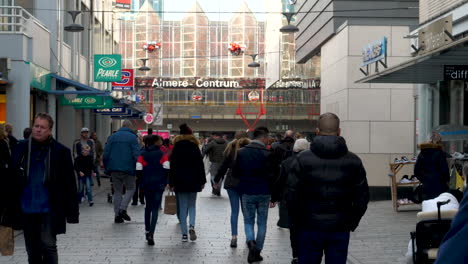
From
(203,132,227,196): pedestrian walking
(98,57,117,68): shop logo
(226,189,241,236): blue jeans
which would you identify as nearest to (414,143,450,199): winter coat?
(226,189,241,236): blue jeans

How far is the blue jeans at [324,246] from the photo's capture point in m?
5.90

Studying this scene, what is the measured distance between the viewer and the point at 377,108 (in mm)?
22312

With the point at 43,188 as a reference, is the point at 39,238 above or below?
below

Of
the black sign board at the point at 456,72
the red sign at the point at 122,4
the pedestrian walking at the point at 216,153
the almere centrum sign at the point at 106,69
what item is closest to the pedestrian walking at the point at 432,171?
the black sign board at the point at 456,72

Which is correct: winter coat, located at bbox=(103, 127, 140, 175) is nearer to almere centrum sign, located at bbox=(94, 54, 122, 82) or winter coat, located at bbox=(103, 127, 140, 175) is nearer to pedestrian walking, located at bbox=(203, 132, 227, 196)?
pedestrian walking, located at bbox=(203, 132, 227, 196)

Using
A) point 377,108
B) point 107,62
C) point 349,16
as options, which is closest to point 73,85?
point 107,62

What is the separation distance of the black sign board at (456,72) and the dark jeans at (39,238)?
8.98 metres

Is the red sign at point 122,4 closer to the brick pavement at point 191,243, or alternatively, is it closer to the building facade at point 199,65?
the brick pavement at point 191,243

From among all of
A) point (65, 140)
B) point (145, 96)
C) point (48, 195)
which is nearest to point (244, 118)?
point (145, 96)

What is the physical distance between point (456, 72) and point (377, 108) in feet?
27.7

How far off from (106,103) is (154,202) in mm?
15467

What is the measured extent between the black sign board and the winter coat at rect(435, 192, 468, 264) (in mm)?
12399

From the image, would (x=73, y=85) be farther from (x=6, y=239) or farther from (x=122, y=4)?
(x=6, y=239)

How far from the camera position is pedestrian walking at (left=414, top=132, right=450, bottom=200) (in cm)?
1249
